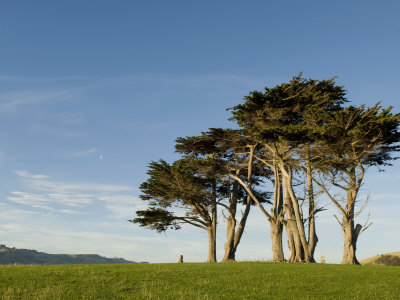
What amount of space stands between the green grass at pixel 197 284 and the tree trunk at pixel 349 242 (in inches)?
251

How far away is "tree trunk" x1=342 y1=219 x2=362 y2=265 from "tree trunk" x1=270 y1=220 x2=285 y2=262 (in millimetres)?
4138

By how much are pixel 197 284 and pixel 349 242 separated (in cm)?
1465

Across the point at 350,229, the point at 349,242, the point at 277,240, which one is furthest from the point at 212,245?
the point at 350,229

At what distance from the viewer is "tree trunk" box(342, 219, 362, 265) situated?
2398 cm

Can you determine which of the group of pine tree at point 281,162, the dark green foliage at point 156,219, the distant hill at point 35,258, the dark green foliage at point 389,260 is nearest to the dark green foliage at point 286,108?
the group of pine tree at point 281,162

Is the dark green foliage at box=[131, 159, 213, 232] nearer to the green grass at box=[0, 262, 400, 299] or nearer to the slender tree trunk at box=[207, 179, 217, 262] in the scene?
the slender tree trunk at box=[207, 179, 217, 262]

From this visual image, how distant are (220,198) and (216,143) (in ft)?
19.1

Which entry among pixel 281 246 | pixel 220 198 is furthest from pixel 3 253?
pixel 281 246

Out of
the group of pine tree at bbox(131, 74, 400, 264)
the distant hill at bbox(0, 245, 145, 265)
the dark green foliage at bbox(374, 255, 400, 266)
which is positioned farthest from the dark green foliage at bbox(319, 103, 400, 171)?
the distant hill at bbox(0, 245, 145, 265)

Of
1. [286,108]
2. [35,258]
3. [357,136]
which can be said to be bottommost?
[35,258]

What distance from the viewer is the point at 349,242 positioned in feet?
79.5

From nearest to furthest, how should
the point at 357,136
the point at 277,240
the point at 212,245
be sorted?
1. the point at 357,136
2. the point at 277,240
3. the point at 212,245

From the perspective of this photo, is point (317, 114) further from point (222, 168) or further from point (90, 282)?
point (90, 282)

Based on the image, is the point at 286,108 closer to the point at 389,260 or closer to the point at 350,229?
the point at 350,229
